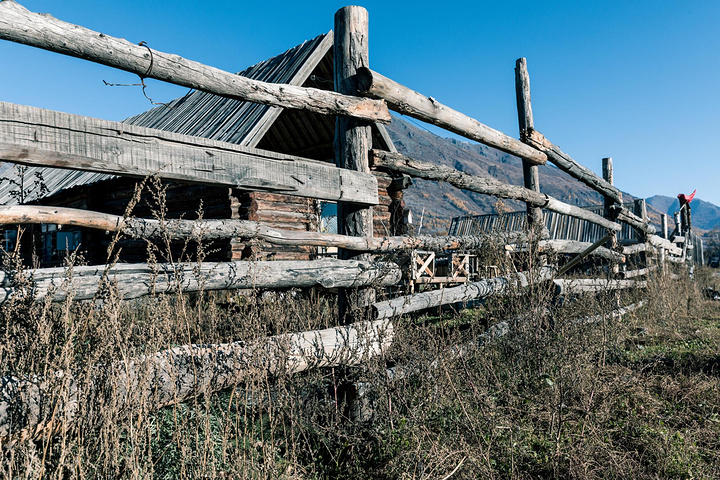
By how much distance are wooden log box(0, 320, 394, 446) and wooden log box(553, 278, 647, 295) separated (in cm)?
233

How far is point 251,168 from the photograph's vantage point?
3156 millimetres

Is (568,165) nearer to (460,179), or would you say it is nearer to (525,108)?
(525,108)

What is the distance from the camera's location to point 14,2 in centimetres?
219

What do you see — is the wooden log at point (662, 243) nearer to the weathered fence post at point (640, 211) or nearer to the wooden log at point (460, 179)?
the weathered fence post at point (640, 211)

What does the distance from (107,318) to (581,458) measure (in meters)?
2.48

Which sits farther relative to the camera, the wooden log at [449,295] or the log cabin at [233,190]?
the log cabin at [233,190]

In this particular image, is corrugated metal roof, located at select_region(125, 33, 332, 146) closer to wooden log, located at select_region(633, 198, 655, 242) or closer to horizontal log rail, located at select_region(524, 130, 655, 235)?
horizontal log rail, located at select_region(524, 130, 655, 235)

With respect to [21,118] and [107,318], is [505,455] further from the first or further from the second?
[21,118]

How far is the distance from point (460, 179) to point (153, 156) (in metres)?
→ 3.04

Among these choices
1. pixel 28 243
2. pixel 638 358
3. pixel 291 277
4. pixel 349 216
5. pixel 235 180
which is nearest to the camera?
pixel 235 180

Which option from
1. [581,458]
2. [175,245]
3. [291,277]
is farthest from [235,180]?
[175,245]

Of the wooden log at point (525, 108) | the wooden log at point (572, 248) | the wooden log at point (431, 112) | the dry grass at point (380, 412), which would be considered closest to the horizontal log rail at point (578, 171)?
the wooden log at point (525, 108)

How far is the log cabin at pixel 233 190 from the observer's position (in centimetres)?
934

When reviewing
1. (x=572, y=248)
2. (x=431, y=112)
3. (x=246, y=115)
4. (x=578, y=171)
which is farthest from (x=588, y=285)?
(x=246, y=115)
